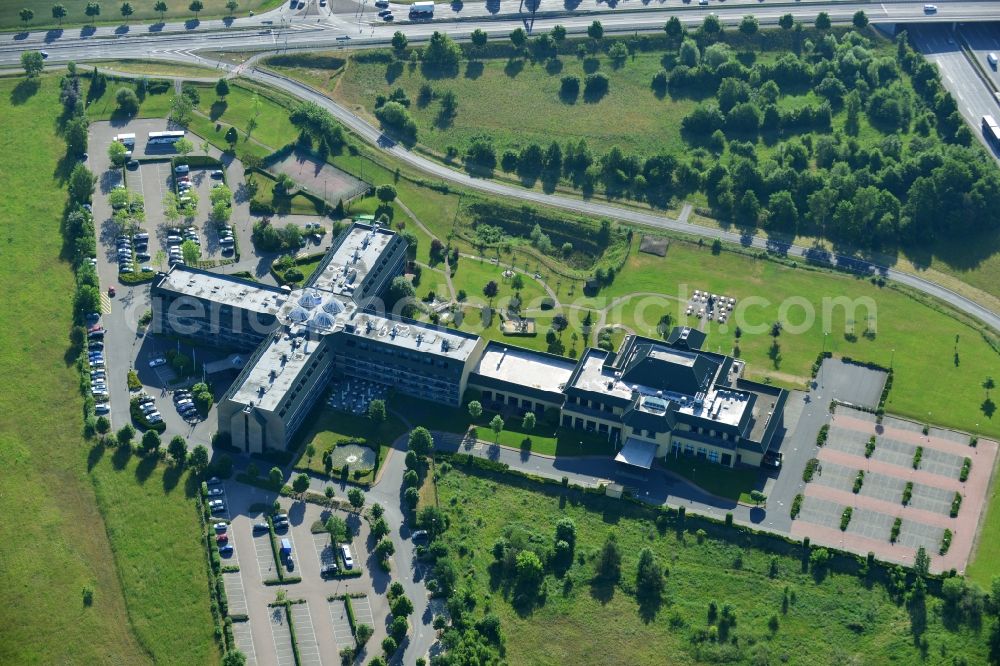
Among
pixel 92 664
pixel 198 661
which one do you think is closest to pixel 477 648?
pixel 198 661

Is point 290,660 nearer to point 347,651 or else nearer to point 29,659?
point 347,651

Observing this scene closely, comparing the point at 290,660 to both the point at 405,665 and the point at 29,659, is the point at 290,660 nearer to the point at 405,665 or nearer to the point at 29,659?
the point at 405,665

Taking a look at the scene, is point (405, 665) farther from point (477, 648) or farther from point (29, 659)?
point (29, 659)

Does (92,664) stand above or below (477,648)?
below

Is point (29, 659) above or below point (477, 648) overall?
below

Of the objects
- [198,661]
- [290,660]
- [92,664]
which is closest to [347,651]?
[290,660]

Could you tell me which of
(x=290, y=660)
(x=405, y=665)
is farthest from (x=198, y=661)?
(x=405, y=665)
